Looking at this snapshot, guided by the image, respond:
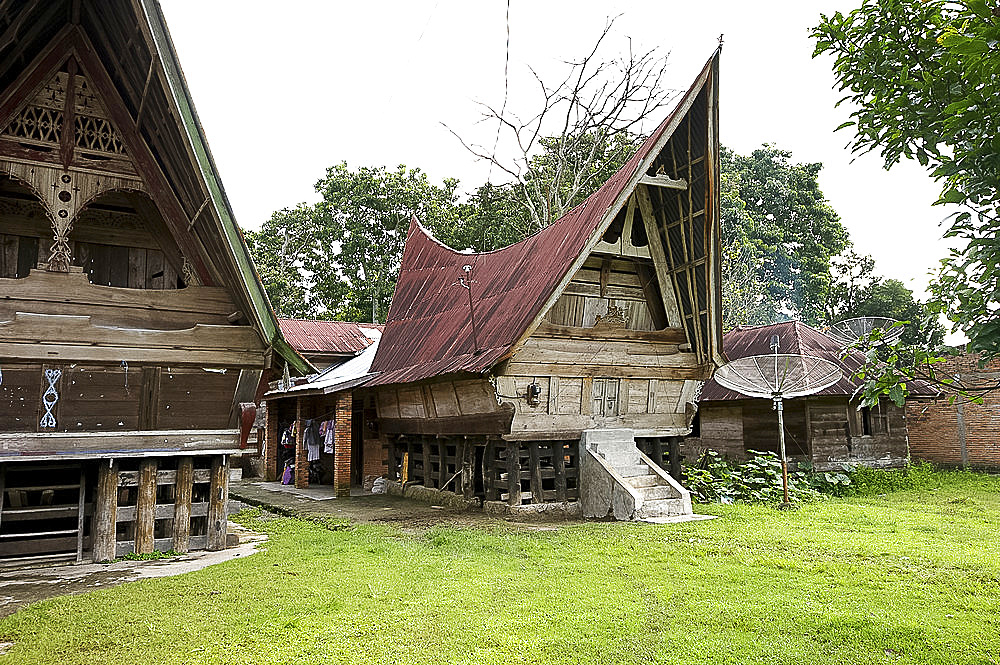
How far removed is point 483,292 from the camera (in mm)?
16297

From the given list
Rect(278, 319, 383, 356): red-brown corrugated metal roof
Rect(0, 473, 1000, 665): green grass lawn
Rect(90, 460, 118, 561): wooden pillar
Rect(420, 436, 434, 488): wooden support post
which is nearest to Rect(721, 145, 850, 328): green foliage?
Rect(278, 319, 383, 356): red-brown corrugated metal roof

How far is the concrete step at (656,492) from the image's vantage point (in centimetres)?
1259

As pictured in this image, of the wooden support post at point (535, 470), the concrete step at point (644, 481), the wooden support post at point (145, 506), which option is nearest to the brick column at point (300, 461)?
the wooden support post at point (535, 470)

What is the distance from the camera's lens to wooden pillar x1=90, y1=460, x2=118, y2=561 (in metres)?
8.95

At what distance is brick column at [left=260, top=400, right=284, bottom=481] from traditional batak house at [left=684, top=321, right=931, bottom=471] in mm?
12568

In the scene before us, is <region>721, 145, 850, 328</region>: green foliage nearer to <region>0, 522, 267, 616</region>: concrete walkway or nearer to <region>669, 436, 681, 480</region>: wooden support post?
<region>669, 436, 681, 480</region>: wooden support post

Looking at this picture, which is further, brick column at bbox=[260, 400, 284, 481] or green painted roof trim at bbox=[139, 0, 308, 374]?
brick column at bbox=[260, 400, 284, 481]

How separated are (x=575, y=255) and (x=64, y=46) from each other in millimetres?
7748

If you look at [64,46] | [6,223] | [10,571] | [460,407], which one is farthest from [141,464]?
[460,407]

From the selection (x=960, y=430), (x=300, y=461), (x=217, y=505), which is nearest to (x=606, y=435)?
(x=217, y=505)

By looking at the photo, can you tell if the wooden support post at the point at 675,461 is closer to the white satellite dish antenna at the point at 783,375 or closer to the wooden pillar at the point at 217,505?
the white satellite dish antenna at the point at 783,375

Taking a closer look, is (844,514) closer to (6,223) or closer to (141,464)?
(141,464)

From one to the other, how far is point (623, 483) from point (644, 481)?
887 millimetres

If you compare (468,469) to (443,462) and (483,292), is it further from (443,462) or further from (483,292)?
(483,292)
